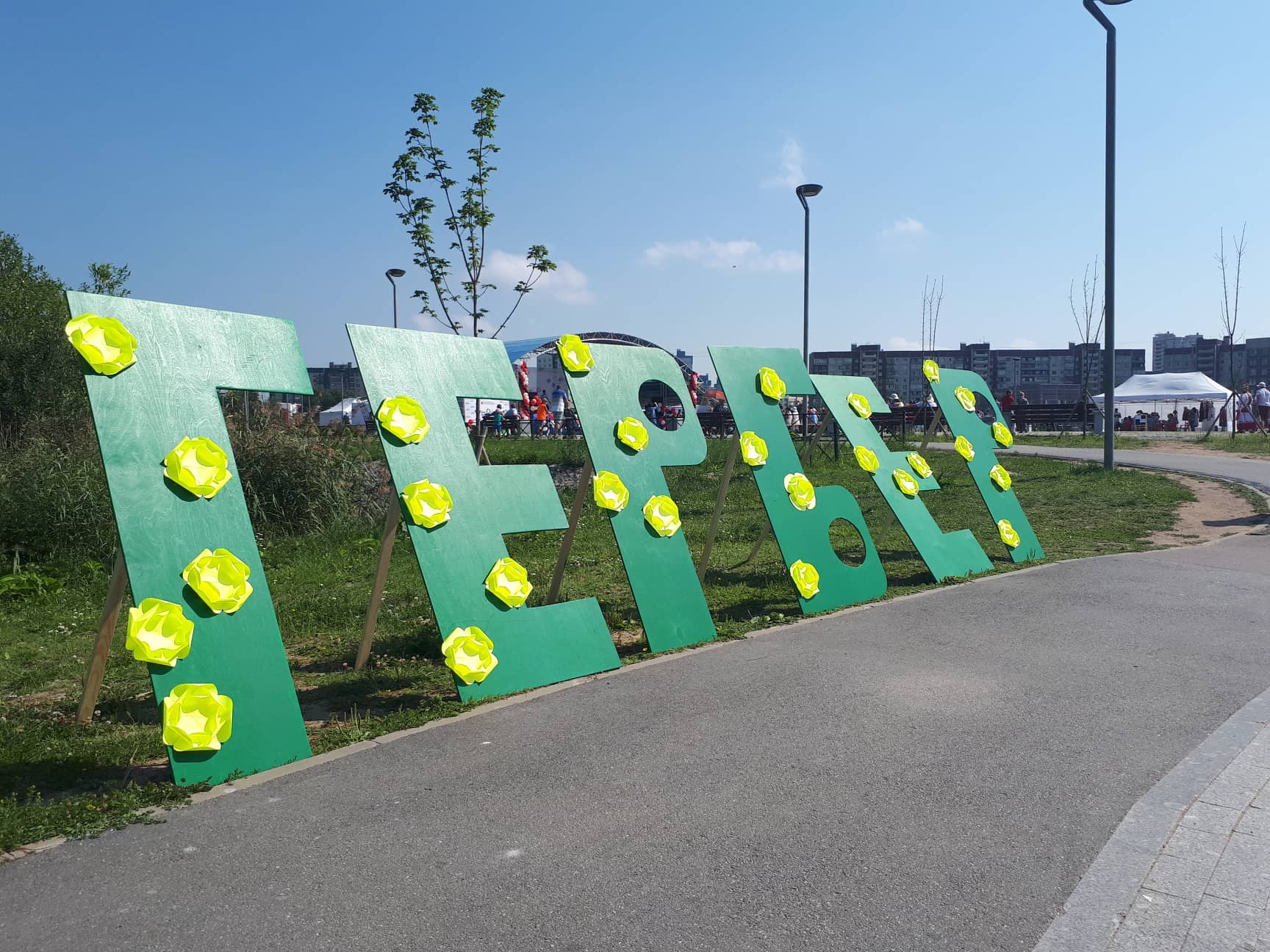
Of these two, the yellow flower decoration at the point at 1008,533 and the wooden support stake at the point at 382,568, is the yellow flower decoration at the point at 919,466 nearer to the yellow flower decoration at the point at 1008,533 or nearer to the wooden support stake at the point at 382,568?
the yellow flower decoration at the point at 1008,533

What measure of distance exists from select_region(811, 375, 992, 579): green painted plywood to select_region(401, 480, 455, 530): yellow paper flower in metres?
4.20

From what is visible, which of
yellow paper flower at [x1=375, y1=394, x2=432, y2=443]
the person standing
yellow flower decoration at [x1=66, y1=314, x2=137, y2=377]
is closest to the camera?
yellow flower decoration at [x1=66, y1=314, x2=137, y2=377]

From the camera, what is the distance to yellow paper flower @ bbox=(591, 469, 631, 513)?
600 centimetres

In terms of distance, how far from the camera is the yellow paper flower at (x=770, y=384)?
7.68 m

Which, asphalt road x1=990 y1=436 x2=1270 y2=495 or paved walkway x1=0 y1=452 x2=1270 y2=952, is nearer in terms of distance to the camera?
paved walkway x1=0 y1=452 x2=1270 y2=952

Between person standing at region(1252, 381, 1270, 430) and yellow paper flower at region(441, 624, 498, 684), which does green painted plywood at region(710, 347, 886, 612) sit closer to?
yellow paper flower at region(441, 624, 498, 684)

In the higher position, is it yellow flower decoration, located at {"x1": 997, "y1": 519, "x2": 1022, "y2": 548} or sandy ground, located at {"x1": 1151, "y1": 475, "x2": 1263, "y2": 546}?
yellow flower decoration, located at {"x1": 997, "y1": 519, "x2": 1022, "y2": 548}

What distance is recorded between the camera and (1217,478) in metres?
15.7

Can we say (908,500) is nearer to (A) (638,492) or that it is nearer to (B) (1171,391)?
(A) (638,492)

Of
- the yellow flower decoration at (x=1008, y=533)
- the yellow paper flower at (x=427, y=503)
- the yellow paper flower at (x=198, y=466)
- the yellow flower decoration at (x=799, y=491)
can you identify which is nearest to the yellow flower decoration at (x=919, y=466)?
the yellow flower decoration at (x=1008, y=533)

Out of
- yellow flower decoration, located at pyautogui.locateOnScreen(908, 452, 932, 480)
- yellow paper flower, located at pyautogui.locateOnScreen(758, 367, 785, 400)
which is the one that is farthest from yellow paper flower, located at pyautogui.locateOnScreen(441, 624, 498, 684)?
yellow flower decoration, located at pyautogui.locateOnScreen(908, 452, 932, 480)

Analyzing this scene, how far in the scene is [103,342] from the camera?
4.18m

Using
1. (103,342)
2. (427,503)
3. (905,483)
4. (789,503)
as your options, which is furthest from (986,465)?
(103,342)

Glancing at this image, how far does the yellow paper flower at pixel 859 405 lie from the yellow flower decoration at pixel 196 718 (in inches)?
245
